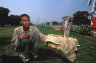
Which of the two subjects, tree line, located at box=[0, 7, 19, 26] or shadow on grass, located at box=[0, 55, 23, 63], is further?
tree line, located at box=[0, 7, 19, 26]

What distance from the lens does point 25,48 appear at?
7879mm

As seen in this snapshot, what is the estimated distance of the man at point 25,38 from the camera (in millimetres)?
7648

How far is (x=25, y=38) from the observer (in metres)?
7.70

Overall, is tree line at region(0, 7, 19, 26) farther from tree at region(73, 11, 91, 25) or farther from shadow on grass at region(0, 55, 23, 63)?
shadow on grass at region(0, 55, 23, 63)

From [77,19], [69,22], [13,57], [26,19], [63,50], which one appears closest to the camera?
[26,19]

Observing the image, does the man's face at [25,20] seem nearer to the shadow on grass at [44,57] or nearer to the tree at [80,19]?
the shadow on grass at [44,57]

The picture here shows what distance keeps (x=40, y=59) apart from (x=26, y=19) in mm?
1868

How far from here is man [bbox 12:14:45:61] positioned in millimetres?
7648

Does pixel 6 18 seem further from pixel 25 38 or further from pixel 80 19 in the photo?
pixel 25 38

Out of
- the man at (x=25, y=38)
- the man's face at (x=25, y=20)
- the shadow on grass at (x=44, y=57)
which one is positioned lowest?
the shadow on grass at (x=44, y=57)

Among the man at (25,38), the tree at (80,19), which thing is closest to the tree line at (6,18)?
the tree at (80,19)

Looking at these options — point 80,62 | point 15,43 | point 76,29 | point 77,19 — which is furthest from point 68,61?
point 77,19

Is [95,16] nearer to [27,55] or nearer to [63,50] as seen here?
[63,50]

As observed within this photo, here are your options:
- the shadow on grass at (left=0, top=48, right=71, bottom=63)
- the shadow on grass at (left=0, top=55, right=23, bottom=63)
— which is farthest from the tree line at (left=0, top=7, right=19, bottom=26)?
the shadow on grass at (left=0, top=55, right=23, bottom=63)
